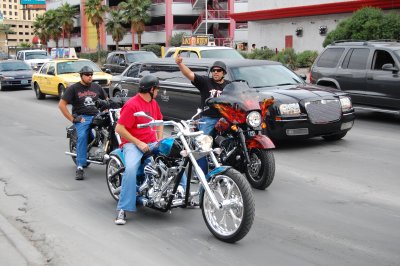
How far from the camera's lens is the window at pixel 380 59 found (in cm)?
1374

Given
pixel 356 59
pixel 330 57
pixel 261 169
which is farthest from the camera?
pixel 330 57

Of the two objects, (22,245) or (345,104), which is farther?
(345,104)

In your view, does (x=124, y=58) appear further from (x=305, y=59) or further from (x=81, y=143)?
(x=81, y=143)

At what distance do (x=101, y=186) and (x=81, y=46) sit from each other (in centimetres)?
7418

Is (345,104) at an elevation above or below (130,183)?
above

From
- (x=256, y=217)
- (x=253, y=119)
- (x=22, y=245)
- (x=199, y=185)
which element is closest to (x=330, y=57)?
(x=253, y=119)

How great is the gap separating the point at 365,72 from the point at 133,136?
9.17 metres

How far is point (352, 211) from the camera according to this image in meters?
6.67

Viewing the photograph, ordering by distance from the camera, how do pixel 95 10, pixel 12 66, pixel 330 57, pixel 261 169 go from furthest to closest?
1. pixel 95 10
2. pixel 12 66
3. pixel 330 57
4. pixel 261 169

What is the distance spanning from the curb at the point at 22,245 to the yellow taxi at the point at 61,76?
13.5 meters

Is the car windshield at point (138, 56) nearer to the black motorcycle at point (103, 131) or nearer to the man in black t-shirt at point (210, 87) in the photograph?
the black motorcycle at point (103, 131)

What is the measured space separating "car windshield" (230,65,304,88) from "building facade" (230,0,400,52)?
2036cm

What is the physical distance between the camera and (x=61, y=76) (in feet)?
66.4

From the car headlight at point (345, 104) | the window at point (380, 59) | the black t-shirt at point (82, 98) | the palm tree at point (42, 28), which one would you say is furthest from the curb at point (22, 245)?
the palm tree at point (42, 28)
